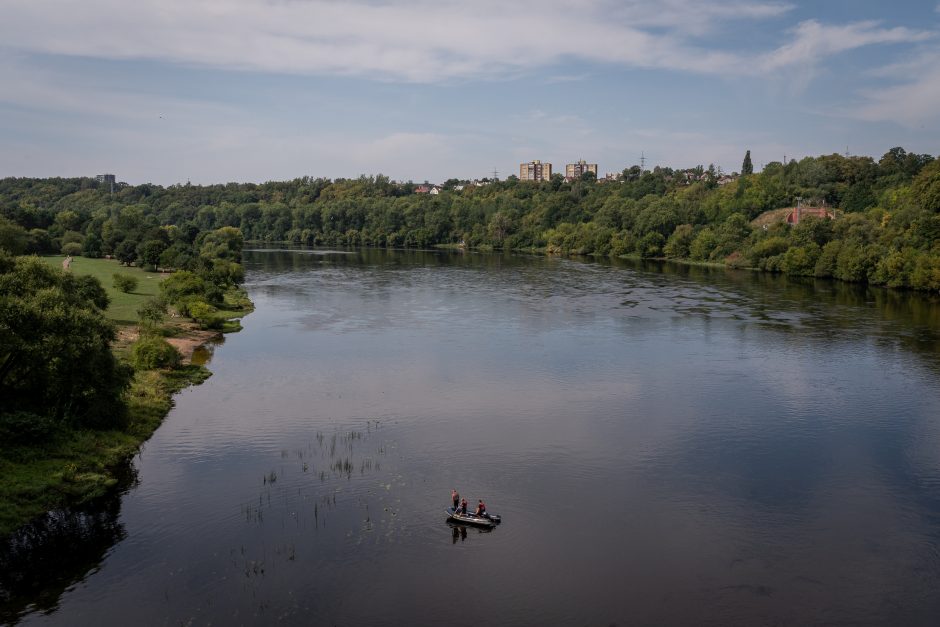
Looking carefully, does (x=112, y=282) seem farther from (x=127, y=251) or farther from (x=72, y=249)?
(x=72, y=249)

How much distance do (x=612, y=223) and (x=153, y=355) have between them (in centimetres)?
11116

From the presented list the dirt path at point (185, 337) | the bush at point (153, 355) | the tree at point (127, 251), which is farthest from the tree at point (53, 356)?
the tree at point (127, 251)

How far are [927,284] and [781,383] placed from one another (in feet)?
153

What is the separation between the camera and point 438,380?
39469mm

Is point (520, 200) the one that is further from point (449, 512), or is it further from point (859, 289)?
point (449, 512)

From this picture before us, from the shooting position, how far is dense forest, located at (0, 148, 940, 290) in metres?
83.1

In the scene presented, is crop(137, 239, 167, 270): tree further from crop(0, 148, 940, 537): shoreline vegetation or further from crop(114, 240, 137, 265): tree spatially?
crop(114, 240, 137, 265): tree

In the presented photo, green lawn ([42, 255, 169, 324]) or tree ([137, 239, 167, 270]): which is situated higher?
tree ([137, 239, 167, 270])

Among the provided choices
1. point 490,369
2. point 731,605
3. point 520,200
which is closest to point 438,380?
point 490,369

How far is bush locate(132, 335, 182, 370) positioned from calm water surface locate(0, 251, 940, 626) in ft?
9.46

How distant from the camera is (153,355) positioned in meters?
39.2

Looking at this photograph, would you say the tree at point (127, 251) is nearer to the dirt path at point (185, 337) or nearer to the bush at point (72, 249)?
the bush at point (72, 249)

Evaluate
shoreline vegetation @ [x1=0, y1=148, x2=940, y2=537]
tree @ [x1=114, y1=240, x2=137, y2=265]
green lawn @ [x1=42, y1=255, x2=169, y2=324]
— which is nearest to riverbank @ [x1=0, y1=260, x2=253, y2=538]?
shoreline vegetation @ [x1=0, y1=148, x2=940, y2=537]

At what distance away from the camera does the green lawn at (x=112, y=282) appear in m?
53.4
